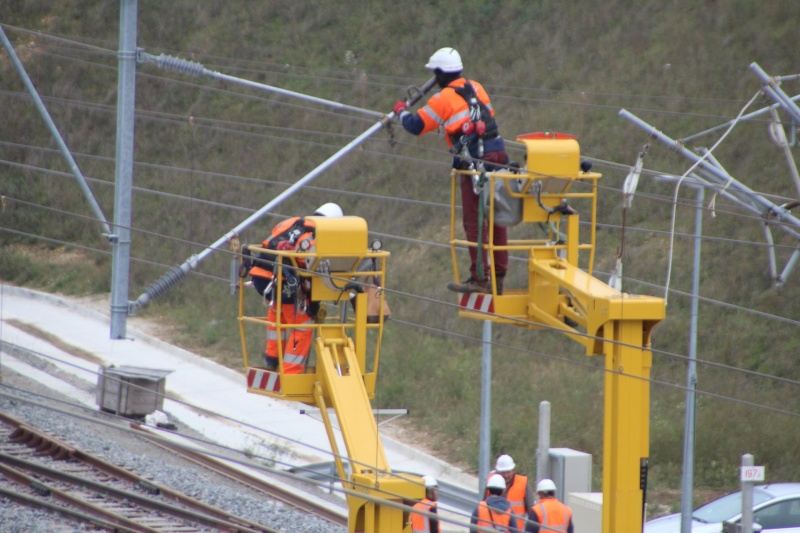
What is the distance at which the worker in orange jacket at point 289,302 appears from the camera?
31.6 ft

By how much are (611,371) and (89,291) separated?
2050 cm

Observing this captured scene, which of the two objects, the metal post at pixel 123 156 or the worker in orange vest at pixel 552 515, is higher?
the metal post at pixel 123 156

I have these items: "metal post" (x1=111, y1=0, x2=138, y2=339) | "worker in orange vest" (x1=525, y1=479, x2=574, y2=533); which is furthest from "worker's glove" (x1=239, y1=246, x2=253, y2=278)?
"metal post" (x1=111, y1=0, x2=138, y2=339)

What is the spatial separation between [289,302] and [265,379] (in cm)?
71

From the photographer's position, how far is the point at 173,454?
53.9 ft

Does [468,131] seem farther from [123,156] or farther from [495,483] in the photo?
[123,156]

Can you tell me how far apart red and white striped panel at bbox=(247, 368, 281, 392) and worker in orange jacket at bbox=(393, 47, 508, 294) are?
1.65 meters

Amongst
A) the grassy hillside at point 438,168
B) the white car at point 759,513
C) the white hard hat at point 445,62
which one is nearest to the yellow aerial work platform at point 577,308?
the white hard hat at point 445,62

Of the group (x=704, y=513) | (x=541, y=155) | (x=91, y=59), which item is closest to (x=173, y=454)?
(x=704, y=513)

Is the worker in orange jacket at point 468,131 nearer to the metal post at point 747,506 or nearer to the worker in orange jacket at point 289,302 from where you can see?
the worker in orange jacket at point 289,302

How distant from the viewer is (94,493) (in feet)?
44.6

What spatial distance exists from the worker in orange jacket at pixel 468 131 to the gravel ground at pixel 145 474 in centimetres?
412

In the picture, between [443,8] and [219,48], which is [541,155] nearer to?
[443,8]

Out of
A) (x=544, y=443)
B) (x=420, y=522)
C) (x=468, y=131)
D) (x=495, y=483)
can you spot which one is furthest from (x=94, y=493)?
(x=468, y=131)
